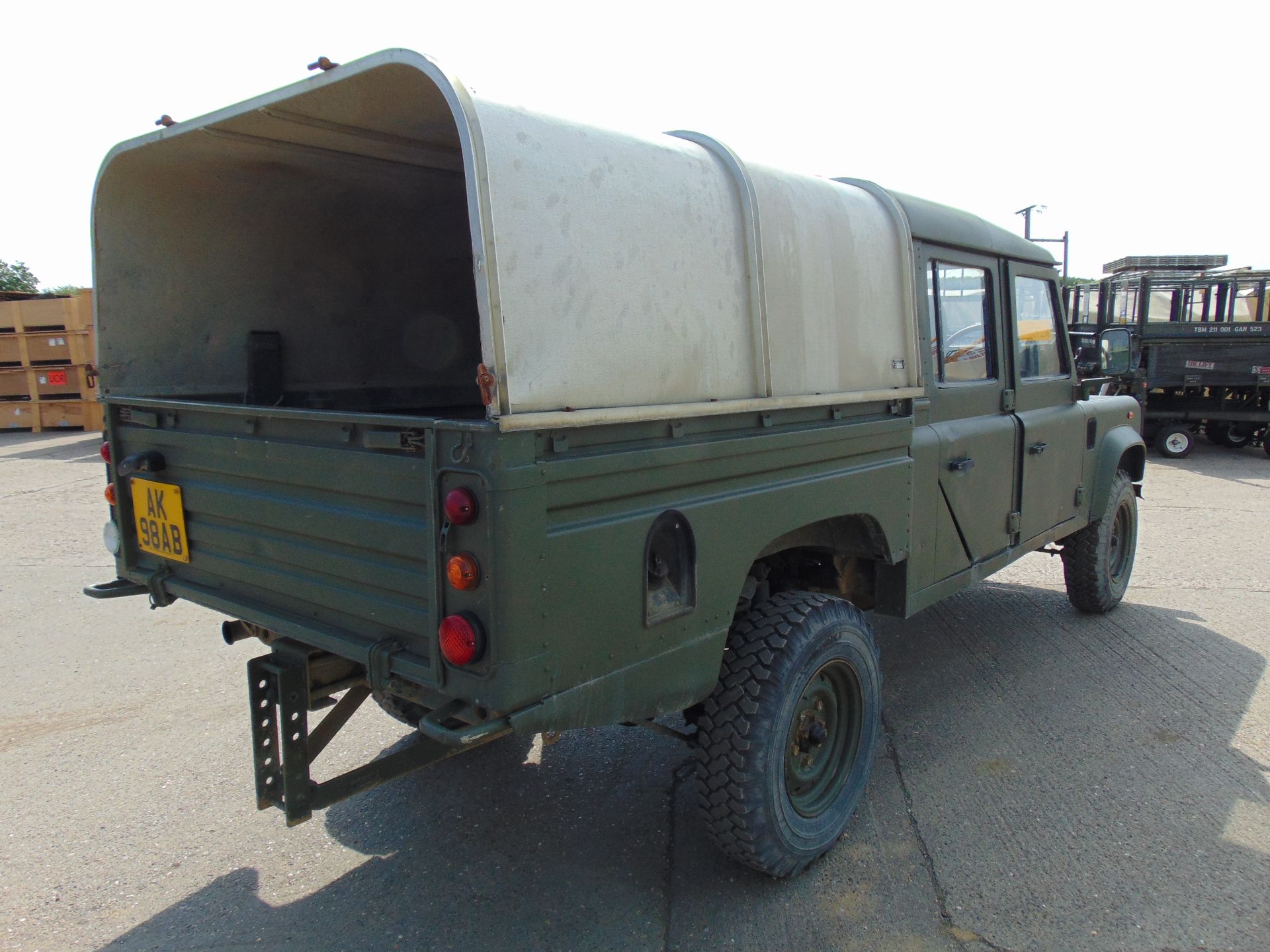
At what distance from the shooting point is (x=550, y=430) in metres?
2.12

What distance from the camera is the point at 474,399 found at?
452 cm

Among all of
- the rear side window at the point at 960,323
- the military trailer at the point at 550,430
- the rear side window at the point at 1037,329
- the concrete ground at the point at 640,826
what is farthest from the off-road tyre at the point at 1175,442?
the rear side window at the point at 960,323

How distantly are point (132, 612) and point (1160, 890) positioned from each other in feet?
19.0

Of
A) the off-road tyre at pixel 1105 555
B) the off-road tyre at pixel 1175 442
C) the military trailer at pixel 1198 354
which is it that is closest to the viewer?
the off-road tyre at pixel 1105 555

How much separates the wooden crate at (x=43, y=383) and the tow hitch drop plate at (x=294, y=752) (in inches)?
627

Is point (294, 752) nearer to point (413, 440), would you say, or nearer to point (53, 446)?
point (413, 440)

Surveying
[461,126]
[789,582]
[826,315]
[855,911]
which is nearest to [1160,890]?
[855,911]

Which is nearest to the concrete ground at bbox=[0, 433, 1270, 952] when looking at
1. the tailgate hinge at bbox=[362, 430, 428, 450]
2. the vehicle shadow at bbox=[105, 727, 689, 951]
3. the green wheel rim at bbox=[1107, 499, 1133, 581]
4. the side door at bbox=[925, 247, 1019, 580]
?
the vehicle shadow at bbox=[105, 727, 689, 951]

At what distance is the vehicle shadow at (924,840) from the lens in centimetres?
272

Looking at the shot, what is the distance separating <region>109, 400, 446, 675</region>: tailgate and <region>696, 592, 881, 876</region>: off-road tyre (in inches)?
41.7

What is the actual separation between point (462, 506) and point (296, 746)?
965 millimetres

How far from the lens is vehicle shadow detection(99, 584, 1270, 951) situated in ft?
8.94

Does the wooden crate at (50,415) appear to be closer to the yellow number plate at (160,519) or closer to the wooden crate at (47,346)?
the wooden crate at (47,346)

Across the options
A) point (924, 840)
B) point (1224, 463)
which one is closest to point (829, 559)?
point (924, 840)
